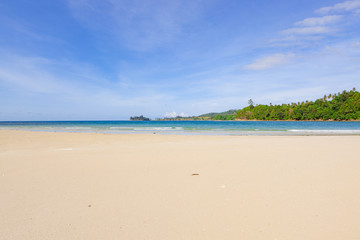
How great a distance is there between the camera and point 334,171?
4.90m

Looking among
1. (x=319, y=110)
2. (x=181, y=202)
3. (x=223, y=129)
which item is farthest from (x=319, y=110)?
(x=181, y=202)

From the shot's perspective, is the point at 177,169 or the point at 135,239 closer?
the point at 135,239

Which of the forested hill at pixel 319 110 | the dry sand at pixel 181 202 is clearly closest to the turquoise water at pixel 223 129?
the dry sand at pixel 181 202

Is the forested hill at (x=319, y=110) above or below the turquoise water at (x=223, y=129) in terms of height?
above

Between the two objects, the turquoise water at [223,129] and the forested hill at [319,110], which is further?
the forested hill at [319,110]

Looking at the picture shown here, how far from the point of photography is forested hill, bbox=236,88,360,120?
8064 cm

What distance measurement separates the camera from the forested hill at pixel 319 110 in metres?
80.6

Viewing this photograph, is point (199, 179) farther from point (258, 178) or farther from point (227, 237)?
point (227, 237)

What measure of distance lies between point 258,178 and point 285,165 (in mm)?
1819

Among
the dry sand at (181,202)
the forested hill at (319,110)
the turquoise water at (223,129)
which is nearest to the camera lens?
the dry sand at (181,202)

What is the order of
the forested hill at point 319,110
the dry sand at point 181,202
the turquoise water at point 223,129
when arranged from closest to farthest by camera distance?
the dry sand at point 181,202
the turquoise water at point 223,129
the forested hill at point 319,110

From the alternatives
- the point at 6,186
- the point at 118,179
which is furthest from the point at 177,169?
the point at 6,186

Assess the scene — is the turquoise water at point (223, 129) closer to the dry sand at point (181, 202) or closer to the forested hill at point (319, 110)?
the dry sand at point (181, 202)

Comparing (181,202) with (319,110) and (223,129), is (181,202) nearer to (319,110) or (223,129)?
(223,129)
